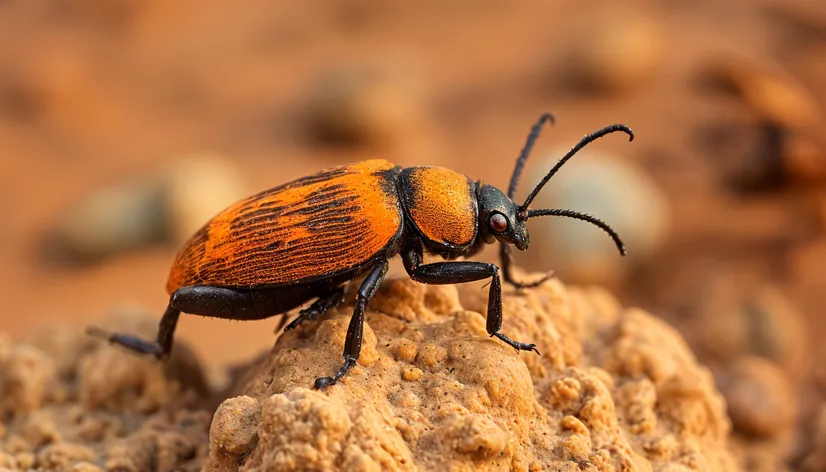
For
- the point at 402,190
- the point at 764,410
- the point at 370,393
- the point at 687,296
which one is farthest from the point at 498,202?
the point at 687,296

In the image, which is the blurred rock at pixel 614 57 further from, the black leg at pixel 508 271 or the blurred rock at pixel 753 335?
the black leg at pixel 508 271

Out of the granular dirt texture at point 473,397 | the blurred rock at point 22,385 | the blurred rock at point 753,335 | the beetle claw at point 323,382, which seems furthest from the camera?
the blurred rock at point 753,335

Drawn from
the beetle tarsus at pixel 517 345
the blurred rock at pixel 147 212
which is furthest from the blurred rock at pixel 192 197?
the beetle tarsus at pixel 517 345

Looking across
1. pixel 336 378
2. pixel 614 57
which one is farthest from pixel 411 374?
pixel 614 57

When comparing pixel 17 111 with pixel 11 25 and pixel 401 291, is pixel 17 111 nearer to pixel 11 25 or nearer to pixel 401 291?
pixel 11 25

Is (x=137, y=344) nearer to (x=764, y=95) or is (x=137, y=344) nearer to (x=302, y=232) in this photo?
(x=302, y=232)
